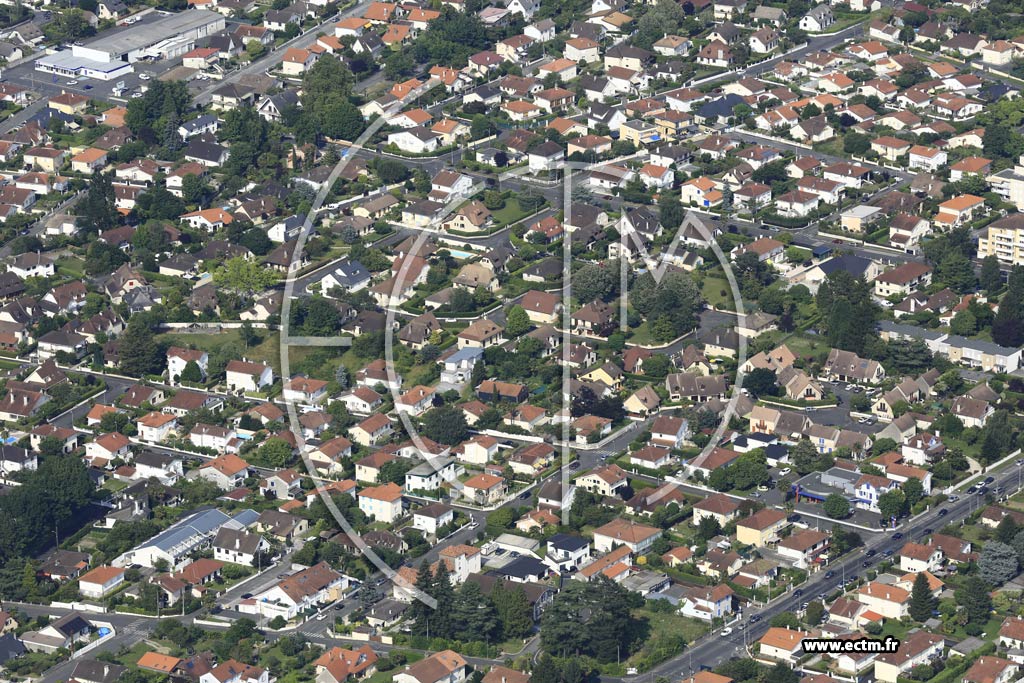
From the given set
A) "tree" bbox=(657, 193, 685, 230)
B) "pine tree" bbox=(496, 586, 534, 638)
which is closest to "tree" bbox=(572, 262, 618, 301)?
"tree" bbox=(657, 193, 685, 230)

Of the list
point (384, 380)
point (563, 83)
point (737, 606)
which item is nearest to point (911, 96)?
point (563, 83)

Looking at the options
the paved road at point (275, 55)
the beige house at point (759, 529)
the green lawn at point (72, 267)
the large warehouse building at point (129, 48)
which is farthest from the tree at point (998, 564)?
the large warehouse building at point (129, 48)

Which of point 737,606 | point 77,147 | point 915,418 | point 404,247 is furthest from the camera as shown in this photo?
point 77,147

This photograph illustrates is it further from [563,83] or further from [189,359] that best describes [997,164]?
[189,359]

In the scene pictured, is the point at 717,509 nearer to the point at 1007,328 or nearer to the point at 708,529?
the point at 708,529

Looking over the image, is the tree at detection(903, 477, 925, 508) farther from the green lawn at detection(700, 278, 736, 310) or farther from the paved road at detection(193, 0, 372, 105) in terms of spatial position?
the paved road at detection(193, 0, 372, 105)

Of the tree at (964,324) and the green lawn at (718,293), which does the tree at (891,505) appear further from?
the green lawn at (718,293)

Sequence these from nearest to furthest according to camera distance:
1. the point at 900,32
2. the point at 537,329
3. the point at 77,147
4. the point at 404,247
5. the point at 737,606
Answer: the point at 737,606 < the point at 537,329 < the point at 404,247 < the point at 77,147 < the point at 900,32
